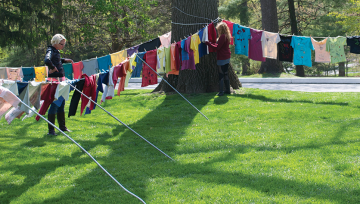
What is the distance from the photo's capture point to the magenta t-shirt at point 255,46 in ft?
28.8

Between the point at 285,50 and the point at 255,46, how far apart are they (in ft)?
2.87

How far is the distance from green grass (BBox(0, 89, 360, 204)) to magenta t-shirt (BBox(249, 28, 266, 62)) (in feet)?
6.09

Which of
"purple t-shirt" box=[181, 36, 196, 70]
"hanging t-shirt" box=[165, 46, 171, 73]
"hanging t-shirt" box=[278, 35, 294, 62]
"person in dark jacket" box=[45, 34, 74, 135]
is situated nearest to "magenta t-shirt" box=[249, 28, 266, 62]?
"hanging t-shirt" box=[278, 35, 294, 62]

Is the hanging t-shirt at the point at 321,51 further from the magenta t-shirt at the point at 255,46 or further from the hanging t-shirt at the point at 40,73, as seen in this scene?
the hanging t-shirt at the point at 40,73

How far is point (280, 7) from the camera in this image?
24844 mm

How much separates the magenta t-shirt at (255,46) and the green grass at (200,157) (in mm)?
1857

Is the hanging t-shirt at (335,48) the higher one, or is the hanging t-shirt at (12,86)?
the hanging t-shirt at (335,48)

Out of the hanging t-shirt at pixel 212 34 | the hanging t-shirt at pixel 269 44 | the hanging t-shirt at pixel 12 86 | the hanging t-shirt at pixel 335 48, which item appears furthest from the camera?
the hanging t-shirt at pixel 269 44

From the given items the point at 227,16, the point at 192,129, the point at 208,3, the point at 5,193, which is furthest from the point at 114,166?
the point at 227,16

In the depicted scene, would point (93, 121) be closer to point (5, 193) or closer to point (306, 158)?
point (5, 193)

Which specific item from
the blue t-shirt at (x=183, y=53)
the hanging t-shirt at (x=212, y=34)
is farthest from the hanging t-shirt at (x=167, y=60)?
the hanging t-shirt at (x=212, y=34)

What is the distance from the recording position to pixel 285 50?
29.0ft

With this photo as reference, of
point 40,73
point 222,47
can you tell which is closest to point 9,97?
point 222,47

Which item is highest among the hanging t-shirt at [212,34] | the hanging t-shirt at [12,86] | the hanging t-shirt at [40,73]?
the hanging t-shirt at [212,34]
